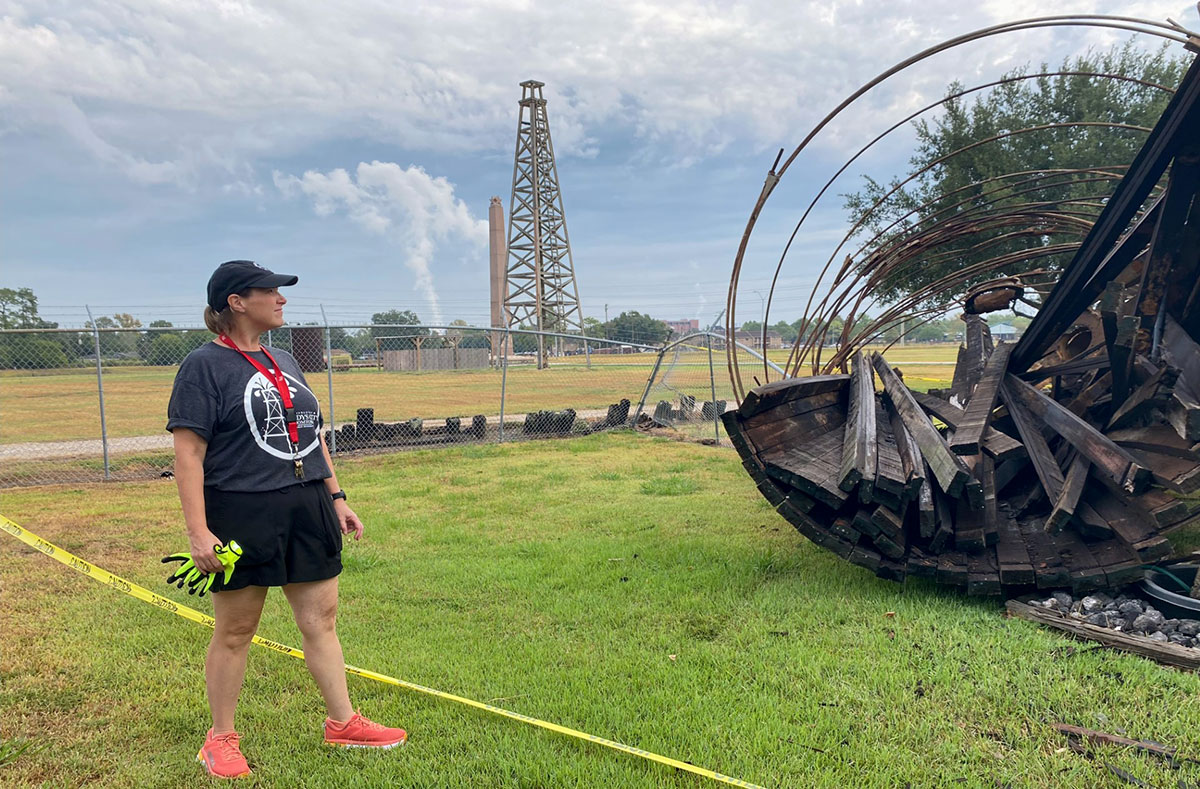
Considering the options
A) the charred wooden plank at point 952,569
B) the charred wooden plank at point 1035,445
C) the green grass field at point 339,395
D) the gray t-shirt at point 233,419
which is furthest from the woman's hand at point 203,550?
the green grass field at point 339,395

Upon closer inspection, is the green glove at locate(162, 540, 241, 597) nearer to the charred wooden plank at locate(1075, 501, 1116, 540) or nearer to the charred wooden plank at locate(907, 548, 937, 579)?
the charred wooden plank at locate(907, 548, 937, 579)

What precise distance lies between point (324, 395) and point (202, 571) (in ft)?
40.4

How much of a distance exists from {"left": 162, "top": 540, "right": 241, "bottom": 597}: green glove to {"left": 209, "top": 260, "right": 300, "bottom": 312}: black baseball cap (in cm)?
87

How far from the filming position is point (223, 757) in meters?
2.60

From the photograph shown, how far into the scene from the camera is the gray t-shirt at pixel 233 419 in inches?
94.7

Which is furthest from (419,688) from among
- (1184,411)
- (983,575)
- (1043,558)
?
(1184,411)

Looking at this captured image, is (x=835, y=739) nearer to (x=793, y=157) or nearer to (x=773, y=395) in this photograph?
(x=773, y=395)

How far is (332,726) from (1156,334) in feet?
16.4

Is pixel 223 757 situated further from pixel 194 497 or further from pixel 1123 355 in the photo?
pixel 1123 355

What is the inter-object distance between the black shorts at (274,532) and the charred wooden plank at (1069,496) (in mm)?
3731

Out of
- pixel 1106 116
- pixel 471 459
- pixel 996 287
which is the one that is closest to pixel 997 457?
pixel 996 287

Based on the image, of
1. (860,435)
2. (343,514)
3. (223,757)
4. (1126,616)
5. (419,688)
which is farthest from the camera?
(860,435)

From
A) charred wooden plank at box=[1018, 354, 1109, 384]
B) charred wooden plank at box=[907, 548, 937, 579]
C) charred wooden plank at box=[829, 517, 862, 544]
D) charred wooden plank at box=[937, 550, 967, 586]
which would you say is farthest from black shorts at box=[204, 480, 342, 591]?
charred wooden plank at box=[1018, 354, 1109, 384]

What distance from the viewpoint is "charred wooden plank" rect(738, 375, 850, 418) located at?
173 inches
